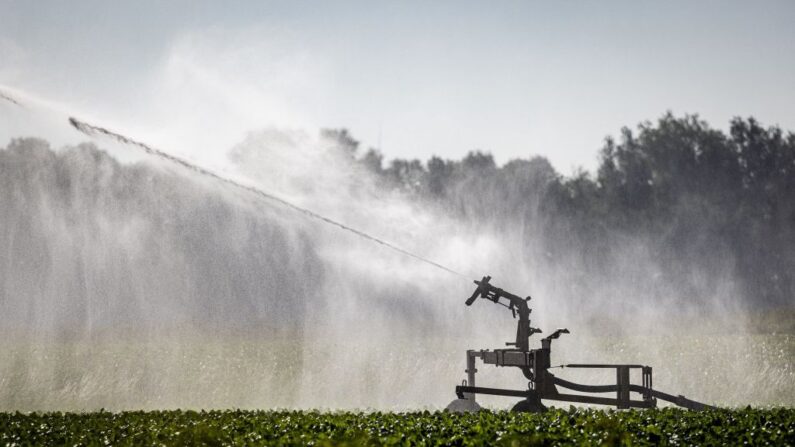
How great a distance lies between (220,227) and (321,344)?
1885cm

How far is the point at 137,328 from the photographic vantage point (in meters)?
54.8

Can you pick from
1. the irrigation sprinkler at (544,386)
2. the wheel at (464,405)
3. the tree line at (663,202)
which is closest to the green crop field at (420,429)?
the irrigation sprinkler at (544,386)

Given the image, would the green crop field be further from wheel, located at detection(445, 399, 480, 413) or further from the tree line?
the tree line

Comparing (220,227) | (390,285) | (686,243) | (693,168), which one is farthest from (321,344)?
(693,168)

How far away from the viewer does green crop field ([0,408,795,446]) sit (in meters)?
14.3

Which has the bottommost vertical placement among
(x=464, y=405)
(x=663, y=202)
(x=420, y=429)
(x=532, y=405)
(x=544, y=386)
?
(x=420, y=429)

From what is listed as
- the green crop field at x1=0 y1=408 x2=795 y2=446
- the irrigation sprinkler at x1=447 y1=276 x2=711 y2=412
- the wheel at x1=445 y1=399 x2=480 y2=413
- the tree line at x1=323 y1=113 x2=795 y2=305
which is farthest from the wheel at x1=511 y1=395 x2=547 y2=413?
the tree line at x1=323 y1=113 x2=795 y2=305

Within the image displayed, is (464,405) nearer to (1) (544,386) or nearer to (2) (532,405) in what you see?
(2) (532,405)

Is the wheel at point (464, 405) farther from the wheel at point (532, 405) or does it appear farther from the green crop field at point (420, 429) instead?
the green crop field at point (420, 429)

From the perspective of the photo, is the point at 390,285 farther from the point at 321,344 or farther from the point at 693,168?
the point at 693,168

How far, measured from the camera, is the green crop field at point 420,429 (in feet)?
47.0

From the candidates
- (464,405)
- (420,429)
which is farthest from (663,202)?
(420,429)

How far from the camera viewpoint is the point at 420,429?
15695 mm

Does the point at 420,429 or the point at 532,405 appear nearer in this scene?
the point at 420,429
